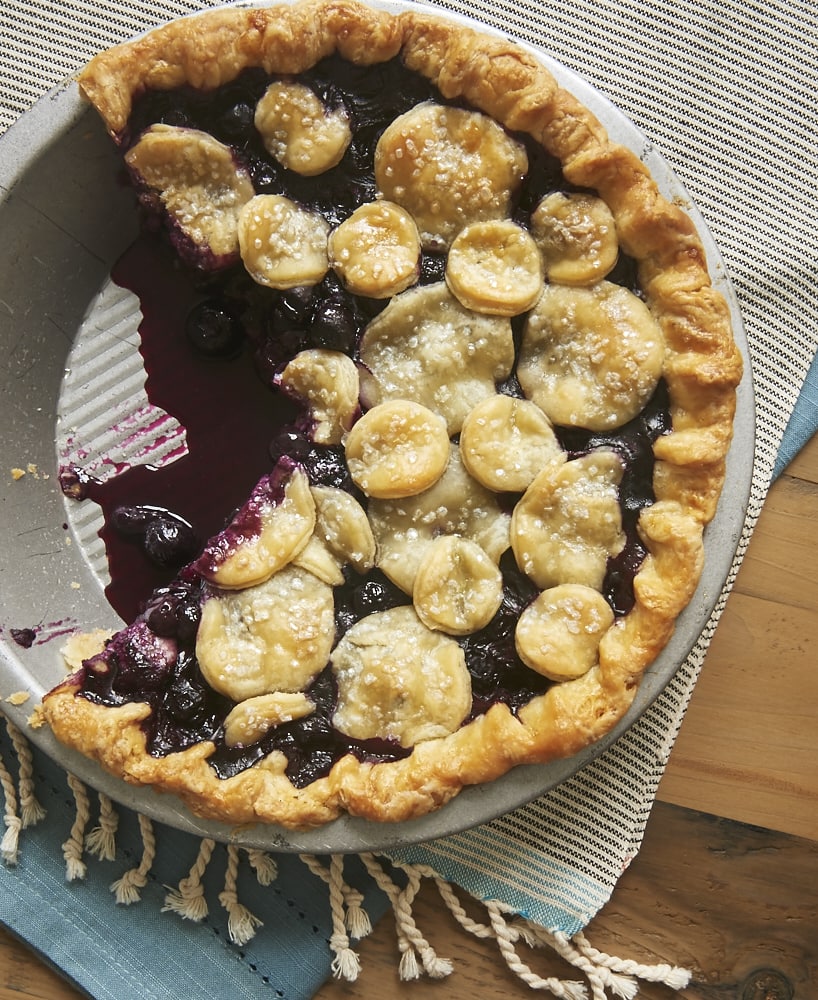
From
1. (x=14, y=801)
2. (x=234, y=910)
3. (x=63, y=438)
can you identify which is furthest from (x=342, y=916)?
(x=63, y=438)

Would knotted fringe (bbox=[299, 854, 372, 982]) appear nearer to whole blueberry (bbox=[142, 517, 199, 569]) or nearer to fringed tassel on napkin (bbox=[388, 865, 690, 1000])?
fringed tassel on napkin (bbox=[388, 865, 690, 1000])

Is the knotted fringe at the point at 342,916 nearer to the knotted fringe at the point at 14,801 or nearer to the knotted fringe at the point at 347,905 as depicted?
the knotted fringe at the point at 347,905

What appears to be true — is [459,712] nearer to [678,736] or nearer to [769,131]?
[678,736]

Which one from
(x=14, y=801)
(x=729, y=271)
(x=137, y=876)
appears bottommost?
(x=137, y=876)

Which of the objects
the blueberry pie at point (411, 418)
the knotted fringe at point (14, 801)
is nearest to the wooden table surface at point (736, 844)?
the knotted fringe at point (14, 801)

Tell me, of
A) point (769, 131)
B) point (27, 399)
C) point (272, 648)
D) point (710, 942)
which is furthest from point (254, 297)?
point (710, 942)

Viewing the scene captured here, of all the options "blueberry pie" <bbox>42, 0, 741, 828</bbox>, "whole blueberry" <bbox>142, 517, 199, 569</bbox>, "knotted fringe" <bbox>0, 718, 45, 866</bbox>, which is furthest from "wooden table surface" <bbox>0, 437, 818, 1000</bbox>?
"whole blueberry" <bbox>142, 517, 199, 569</bbox>

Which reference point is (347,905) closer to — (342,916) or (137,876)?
(342,916)
